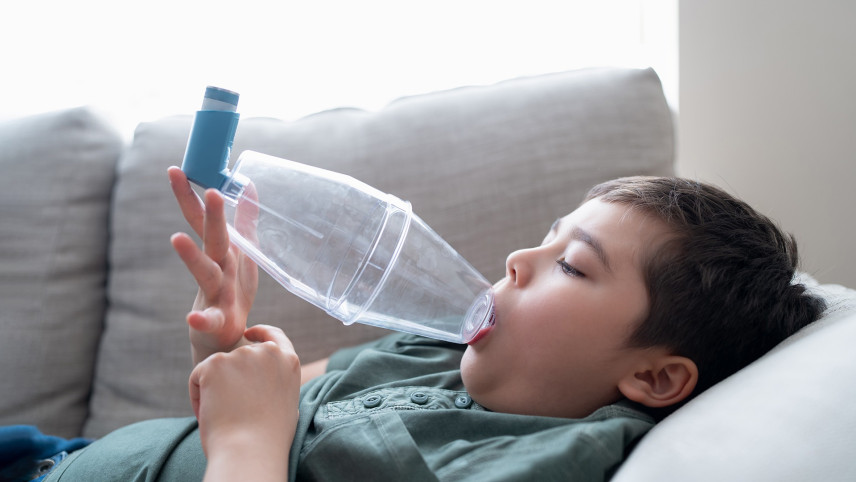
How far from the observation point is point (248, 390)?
0.78 m

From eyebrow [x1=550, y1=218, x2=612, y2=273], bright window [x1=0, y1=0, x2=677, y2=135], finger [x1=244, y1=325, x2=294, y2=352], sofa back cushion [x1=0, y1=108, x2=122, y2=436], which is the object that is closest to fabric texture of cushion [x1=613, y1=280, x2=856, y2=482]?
eyebrow [x1=550, y1=218, x2=612, y2=273]

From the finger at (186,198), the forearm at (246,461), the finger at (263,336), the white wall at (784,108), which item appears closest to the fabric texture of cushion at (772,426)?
the forearm at (246,461)

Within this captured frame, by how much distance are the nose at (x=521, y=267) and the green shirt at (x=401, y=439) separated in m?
0.18

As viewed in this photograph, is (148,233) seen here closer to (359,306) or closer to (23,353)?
(23,353)

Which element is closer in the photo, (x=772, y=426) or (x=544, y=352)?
(x=772, y=426)

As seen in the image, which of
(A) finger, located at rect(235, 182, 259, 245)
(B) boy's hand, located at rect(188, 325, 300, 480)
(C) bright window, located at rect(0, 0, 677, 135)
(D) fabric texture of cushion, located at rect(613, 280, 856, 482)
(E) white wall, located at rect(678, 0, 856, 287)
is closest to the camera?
(D) fabric texture of cushion, located at rect(613, 280, 856, 482)

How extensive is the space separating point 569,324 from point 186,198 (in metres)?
0.52

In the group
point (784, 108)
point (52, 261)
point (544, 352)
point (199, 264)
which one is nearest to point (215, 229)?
point (199, 264)

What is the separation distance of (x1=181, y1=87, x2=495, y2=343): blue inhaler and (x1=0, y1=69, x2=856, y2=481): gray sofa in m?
0.35

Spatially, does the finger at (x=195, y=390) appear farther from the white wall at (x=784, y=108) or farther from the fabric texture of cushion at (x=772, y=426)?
the white wall at (x=784, y=108)

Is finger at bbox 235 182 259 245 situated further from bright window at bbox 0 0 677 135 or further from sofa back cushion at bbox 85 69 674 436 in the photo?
bright window at bbox 0 0 677 135

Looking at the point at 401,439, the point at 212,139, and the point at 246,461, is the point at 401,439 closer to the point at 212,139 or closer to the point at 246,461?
the point at 246,461

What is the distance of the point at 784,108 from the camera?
1.53m

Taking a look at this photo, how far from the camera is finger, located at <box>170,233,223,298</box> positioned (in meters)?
0.73
